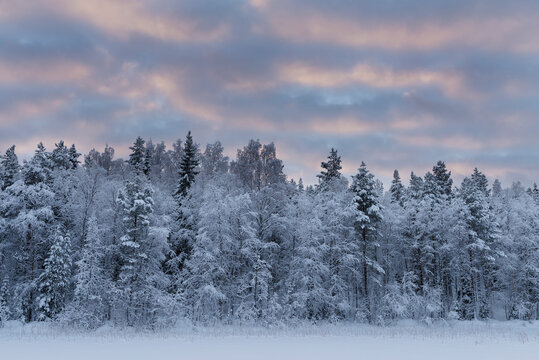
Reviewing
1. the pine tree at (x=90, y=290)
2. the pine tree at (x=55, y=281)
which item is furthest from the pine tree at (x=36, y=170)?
the pine tree at (x=90, y=290)

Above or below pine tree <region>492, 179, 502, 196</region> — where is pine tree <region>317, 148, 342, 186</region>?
below

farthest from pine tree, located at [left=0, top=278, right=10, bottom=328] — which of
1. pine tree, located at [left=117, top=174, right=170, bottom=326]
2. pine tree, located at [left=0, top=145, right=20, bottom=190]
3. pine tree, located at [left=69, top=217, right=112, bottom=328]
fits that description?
pine tree, located at [left=0, top=145, right=20, bottom=190]

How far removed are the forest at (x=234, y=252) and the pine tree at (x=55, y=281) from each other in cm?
16

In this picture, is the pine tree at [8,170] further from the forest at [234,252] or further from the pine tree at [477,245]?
the pine tree at [477,245]

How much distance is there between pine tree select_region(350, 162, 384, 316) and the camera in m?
41.5

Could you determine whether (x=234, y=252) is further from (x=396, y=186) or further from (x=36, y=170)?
(x=396, y=186)

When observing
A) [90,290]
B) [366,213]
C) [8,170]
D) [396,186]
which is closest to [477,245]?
[366,213]

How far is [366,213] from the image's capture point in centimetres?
4278

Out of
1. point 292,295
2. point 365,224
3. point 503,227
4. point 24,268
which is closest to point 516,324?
point 503,227

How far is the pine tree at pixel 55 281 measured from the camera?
33.4m

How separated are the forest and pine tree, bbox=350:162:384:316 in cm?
16

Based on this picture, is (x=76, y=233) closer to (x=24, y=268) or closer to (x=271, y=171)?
(x=24, y=268)

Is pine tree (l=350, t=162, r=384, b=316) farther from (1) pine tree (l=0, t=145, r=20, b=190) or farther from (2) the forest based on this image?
(1) pine tree (l=0, t=145, r=20, b=190)

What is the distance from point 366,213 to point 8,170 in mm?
42355
